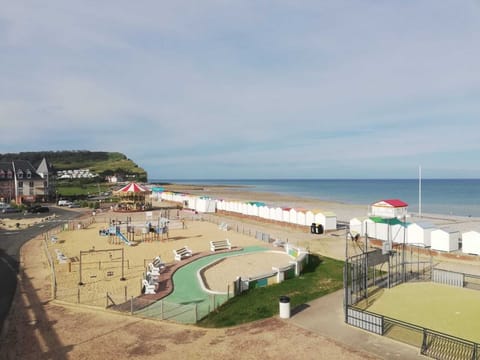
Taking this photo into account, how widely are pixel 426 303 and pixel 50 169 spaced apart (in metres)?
85.6

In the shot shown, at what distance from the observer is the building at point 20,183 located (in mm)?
73250

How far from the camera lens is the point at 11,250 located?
29.4 meters

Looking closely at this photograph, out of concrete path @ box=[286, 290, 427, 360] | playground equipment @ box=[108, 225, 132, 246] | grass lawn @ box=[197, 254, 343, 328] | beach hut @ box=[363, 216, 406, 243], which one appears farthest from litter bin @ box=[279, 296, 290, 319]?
playground equipment @ box=[108, 225, 132, 246]

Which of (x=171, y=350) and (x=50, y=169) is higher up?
(x=50, y=169)

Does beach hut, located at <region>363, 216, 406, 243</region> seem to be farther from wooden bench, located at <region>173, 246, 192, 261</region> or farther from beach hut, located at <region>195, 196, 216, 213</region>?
beach hut, located at <region>195, 196, 216, 213</region>

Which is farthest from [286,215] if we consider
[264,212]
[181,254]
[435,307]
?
[435,307]

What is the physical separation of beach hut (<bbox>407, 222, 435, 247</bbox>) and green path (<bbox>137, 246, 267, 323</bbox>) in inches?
668

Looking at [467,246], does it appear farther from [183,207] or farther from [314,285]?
[183,207]

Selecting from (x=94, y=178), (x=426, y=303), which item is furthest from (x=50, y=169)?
(x=426, y=303)

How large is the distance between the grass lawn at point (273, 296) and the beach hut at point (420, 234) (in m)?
8.52

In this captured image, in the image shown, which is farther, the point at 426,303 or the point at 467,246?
the point at 467,246

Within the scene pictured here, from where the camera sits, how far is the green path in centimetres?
1520

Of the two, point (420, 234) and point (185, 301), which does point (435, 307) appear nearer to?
point (185, 301)

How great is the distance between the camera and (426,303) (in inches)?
634
